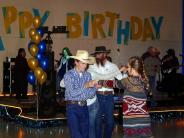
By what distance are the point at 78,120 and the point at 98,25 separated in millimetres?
11351

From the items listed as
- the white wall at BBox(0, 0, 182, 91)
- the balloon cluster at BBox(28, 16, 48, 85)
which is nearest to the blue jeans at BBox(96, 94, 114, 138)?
the balloon cluster at BBox(28, 16, 48, 85)

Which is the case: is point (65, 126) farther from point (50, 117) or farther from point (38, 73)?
point (38, 73)

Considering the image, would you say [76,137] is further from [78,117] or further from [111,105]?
[111,105]

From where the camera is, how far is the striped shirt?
628cm

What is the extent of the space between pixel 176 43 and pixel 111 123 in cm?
1270

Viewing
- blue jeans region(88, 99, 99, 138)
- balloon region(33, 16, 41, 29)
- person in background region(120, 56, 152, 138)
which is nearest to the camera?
person in background region(120, 56, 152, 138)

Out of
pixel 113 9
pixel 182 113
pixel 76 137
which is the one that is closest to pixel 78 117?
Result: pixel 76 137

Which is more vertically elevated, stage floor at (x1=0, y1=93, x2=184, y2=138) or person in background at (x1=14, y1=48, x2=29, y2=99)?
person in background at (x1=14, y1=48, x2=29, y2=99)

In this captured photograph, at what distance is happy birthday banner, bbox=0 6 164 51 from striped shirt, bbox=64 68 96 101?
9.41 metres

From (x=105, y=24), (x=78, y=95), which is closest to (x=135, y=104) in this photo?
(x=78, y=95)

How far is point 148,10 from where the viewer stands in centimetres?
1884

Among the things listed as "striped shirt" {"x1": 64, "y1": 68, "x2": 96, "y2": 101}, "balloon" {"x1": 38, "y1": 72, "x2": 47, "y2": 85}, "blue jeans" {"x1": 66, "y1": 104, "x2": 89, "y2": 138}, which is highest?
"balloon" {"x1": 38, "y1": 72, "x2": 47, "y2": 85}

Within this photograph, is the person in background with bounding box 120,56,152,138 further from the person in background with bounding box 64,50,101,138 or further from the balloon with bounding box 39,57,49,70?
the balloon with bounding box 39,57,49,70

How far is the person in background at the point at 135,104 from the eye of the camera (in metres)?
6.15
